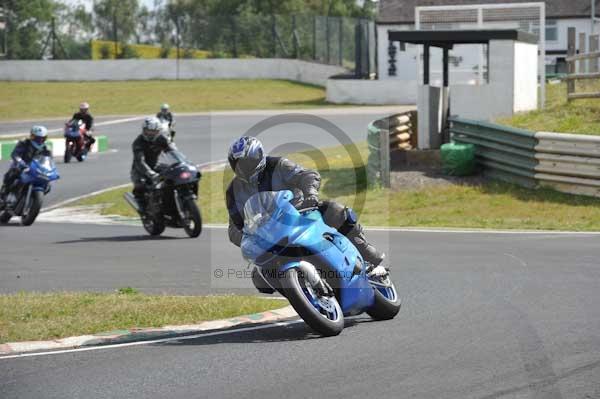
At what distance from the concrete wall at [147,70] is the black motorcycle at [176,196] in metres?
42.0

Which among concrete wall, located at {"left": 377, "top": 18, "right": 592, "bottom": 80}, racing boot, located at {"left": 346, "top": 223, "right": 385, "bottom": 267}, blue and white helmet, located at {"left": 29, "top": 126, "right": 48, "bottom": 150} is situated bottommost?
racing boot, located at {"left": 346, "top": 223, "right": 385, "bottom": 267}

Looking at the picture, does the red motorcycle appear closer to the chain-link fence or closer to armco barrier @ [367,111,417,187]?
armco barrier @ [367,111,417,187]

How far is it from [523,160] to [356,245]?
11.4 metres

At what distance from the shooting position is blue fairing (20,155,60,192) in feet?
64.0

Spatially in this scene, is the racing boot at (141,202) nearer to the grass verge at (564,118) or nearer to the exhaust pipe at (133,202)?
the exhaust pipe at (133,202)

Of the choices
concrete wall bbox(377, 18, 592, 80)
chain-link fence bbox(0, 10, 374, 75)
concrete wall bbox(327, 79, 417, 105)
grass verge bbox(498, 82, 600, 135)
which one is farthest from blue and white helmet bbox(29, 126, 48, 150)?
chain-link fence bbox(0, 10, 374, 75)

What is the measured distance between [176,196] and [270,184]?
8.23 m

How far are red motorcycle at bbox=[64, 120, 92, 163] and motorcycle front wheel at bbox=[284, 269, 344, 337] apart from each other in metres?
24.6

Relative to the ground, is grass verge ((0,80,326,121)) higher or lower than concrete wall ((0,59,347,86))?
lower

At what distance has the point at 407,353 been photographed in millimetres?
7684

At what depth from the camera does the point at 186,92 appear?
2157 inches

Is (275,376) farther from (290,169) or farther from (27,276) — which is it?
(27,276)

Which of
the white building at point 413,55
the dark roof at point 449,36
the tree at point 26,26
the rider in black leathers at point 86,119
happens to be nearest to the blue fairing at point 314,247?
the dark roof at point 449,36

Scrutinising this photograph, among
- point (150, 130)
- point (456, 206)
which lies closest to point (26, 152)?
point (150, 130)
